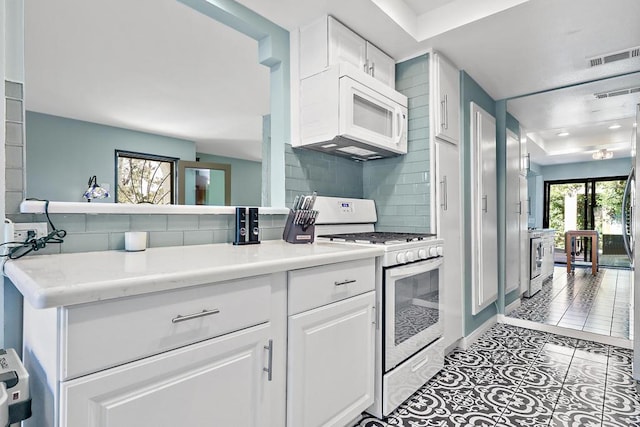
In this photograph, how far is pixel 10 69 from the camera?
1.23 meters

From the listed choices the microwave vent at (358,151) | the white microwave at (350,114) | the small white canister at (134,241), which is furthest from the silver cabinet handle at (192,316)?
the microwave vent at (358,151)

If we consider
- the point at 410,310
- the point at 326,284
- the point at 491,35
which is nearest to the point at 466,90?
the point at 491,35

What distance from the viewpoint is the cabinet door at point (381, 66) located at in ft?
7.62

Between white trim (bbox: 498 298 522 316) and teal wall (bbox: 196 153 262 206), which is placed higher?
teal wall (bbox: 196 153 262 206)

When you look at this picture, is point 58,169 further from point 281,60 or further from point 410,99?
point 410,99

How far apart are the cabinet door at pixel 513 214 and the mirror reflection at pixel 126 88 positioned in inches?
105

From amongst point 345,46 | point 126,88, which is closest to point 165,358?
point 345,46

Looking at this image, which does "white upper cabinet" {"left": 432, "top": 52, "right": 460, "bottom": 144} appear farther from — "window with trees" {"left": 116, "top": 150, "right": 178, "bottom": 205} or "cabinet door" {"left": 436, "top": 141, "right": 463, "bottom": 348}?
"window with trees" {"left": 116, "top": 150, "right": 178, "bottom": 205}

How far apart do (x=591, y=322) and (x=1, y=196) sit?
A: 439 centimetres

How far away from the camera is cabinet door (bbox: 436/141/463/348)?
243cm

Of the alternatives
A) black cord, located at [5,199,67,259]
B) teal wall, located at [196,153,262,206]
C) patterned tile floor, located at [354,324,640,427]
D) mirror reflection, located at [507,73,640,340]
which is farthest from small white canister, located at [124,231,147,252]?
teal wall, located at [196,153,262,206]

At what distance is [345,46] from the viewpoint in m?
2.12

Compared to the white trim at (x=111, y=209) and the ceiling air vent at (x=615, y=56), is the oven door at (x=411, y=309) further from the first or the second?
the ceiling air vent at (x=615, y=56)

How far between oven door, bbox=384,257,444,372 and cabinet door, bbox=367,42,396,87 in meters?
1.30
